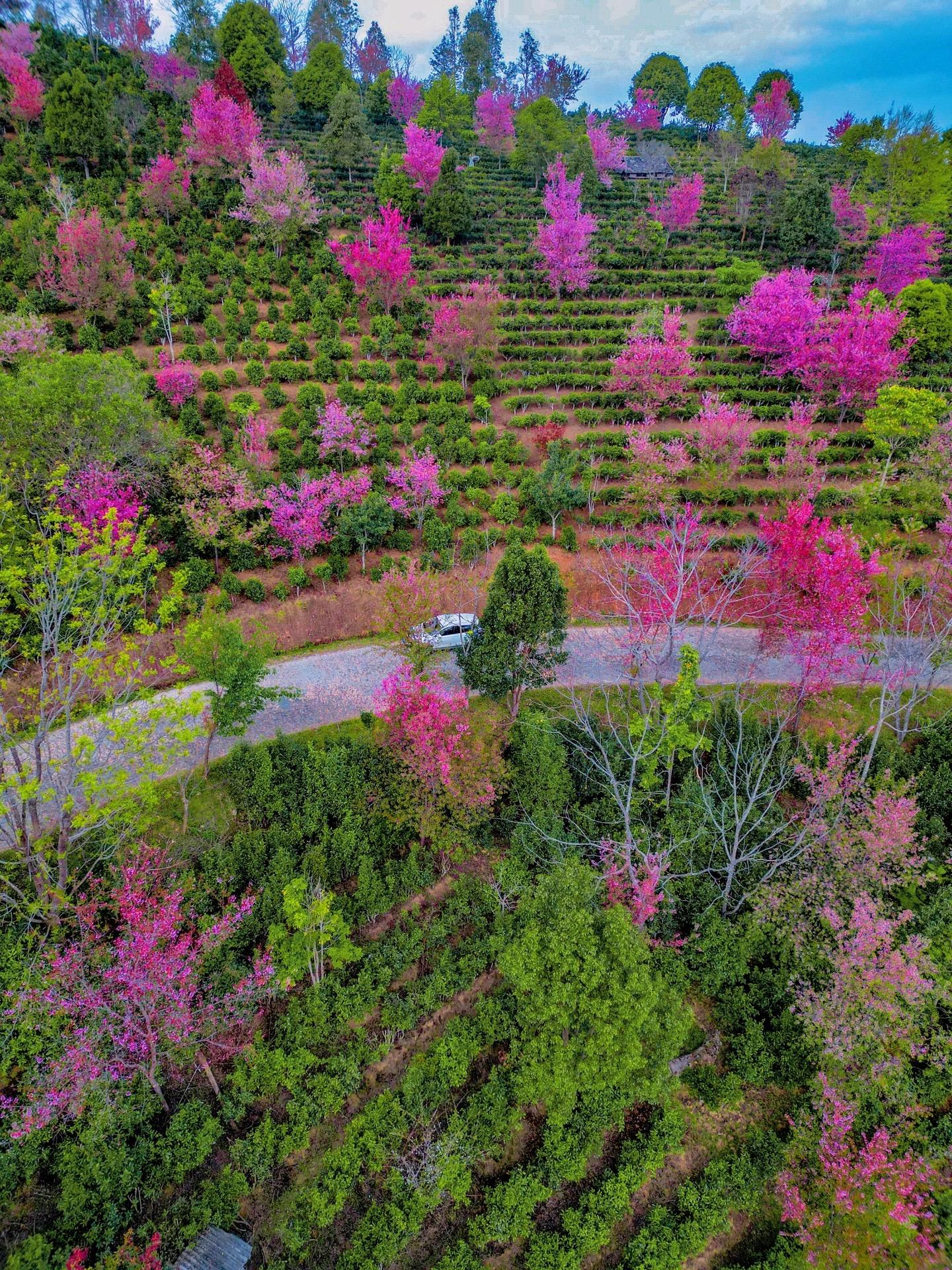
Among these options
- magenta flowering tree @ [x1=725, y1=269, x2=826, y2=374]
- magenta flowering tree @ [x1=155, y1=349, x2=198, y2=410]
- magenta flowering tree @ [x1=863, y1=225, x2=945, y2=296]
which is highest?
magenta flowering tree @ [x1=863, y1=225, x2=945, y2=296]

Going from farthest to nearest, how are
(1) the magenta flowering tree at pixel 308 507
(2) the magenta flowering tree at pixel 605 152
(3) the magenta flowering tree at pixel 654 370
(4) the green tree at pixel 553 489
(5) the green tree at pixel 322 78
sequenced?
(5) the green tree at pixel 322 78, (2) the magenta flowering tree at pixel 605 152, (3) the magenta flowering tree at pixel 654 370, (4) the green tree at pixel 553 489, (1) the magenta flowering tree at pixel 308 507

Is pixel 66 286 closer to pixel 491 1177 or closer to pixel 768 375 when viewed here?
pixel 768 375

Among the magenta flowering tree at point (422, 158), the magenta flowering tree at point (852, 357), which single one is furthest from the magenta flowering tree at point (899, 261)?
the magenta flowering tree at point (422, 158)

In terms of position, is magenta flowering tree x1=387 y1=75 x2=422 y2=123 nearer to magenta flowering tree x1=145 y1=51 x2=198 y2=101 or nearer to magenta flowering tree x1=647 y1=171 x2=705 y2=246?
magenta flowering tree x1=145 y1=51 x2=198 y2=101

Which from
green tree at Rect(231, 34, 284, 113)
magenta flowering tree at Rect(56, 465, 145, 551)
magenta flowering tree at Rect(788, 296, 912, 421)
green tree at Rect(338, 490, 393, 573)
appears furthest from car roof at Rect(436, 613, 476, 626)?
green tree at Rect(231, 34, 284, 113)

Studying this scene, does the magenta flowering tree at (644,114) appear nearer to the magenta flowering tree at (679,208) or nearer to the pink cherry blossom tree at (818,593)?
the magenta flowering tree at (679,208)

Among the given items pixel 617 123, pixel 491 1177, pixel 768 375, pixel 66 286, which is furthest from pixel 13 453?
pixel 617 123

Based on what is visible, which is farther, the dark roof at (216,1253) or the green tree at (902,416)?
the green tree at (902,416)
